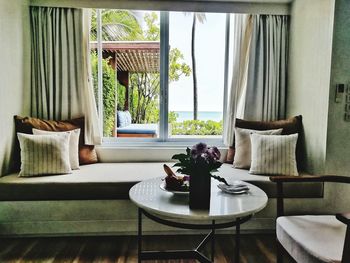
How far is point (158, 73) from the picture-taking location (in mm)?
3393

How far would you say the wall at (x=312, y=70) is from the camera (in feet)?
8.48

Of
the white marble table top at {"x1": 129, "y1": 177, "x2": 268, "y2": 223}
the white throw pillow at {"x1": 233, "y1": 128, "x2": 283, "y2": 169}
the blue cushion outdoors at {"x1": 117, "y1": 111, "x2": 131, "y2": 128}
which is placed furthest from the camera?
the blue cushion outdoors at {"x1": 117, "y1": 111, "x2": 131, "y2": 128}

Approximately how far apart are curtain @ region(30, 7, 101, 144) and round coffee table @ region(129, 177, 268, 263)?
1.62 meters

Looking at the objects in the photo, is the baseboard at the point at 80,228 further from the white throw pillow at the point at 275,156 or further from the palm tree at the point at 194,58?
the palm tree at the point at 194,58

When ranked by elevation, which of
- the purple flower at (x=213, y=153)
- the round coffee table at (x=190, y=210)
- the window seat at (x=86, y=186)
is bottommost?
the window seat at (x=86, y=186)

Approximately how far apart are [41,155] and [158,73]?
1.57m

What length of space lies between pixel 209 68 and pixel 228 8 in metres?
0.68

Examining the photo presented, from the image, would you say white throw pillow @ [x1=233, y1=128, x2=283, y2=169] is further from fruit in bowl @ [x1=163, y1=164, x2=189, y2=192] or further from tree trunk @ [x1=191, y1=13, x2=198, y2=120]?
fruit in bowl @ [x1=163, y1=164, x2=189, y2=192]

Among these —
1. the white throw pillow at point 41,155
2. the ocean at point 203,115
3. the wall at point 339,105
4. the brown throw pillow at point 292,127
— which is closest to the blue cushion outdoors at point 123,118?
the ocean at point 203,115

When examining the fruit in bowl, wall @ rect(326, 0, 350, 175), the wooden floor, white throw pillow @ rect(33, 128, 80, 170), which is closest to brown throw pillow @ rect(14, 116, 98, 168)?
white throw pillow @ rect(33, 128, 80, 170)

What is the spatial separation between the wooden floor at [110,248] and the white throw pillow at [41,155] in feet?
1.93

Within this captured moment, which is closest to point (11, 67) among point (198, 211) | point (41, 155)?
point (41, 155)

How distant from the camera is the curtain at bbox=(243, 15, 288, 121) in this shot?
325cm

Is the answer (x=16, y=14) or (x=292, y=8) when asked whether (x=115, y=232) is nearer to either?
(x=16, y=14)
